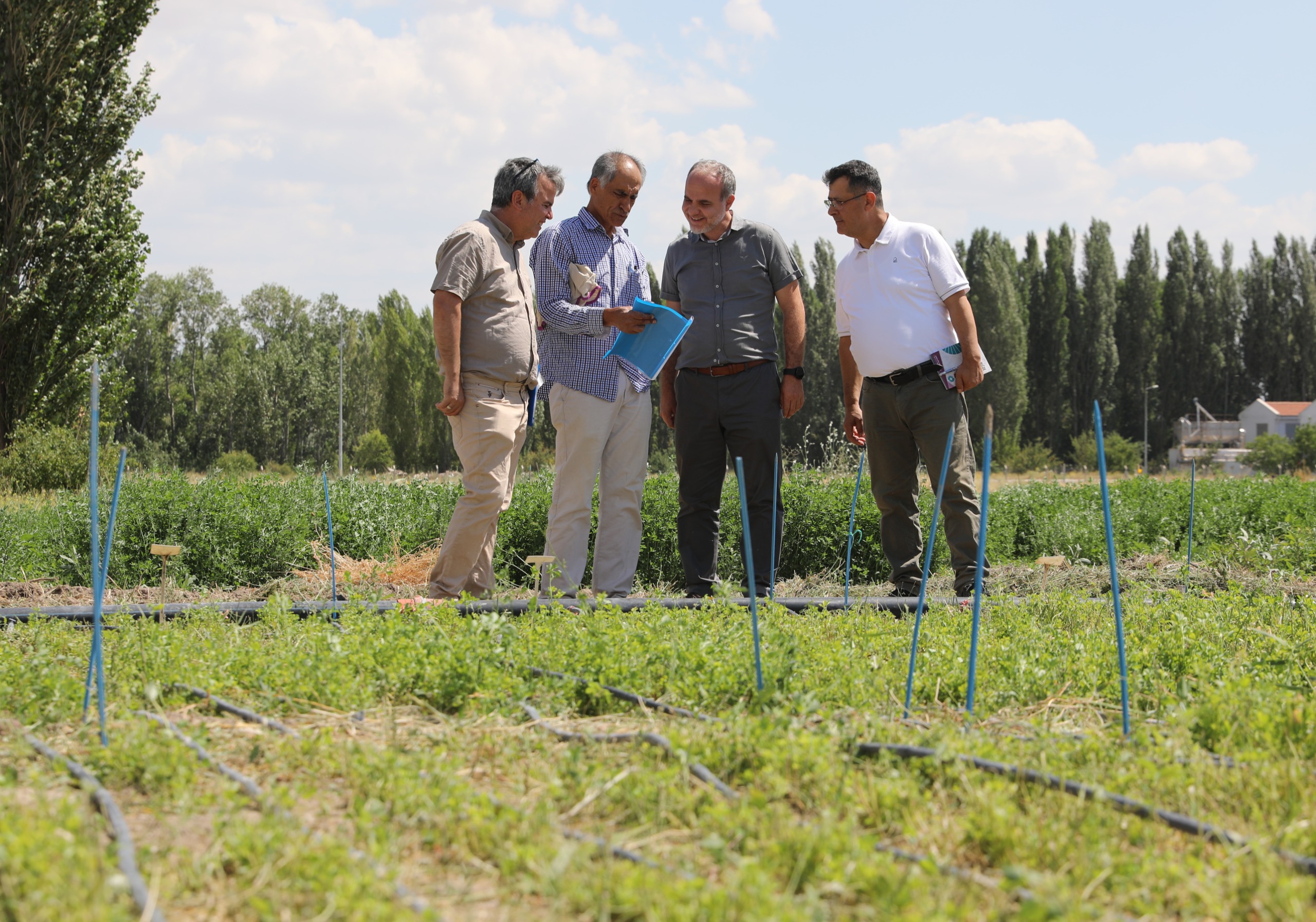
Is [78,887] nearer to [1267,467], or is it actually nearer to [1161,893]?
[1161,893]

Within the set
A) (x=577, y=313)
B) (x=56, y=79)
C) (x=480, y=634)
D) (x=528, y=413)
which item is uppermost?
(x=56, y=79)

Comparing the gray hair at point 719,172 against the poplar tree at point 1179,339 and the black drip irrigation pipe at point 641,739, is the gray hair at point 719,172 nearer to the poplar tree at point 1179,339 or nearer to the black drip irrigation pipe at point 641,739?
the black drip irrigation pipe at point 641,739

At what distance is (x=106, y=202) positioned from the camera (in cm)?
1388

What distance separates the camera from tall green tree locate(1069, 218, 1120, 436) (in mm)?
36219

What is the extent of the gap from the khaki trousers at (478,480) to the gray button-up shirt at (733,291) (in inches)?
33.7

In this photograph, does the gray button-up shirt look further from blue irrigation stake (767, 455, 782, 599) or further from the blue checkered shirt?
blue irrigation stake (767, 455, 782, 599)

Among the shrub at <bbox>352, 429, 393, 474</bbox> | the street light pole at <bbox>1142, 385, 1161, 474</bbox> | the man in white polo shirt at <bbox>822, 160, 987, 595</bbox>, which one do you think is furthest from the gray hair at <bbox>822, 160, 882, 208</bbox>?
the street light pole at <bbox>1142, 385, 1161, 474</bbox>

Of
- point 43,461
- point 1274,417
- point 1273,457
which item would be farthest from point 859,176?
point 1274,417

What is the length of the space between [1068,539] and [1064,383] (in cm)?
Result: 3221

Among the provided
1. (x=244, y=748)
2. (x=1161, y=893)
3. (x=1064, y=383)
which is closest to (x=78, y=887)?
(x=244, y=748)

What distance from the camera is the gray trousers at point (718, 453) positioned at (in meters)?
4.43

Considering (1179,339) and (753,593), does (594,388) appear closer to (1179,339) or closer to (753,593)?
(753,593)

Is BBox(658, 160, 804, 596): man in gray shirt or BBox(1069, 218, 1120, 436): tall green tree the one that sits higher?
BBox(1069, 218, 1120, 436): tall green tree

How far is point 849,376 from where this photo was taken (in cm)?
475
